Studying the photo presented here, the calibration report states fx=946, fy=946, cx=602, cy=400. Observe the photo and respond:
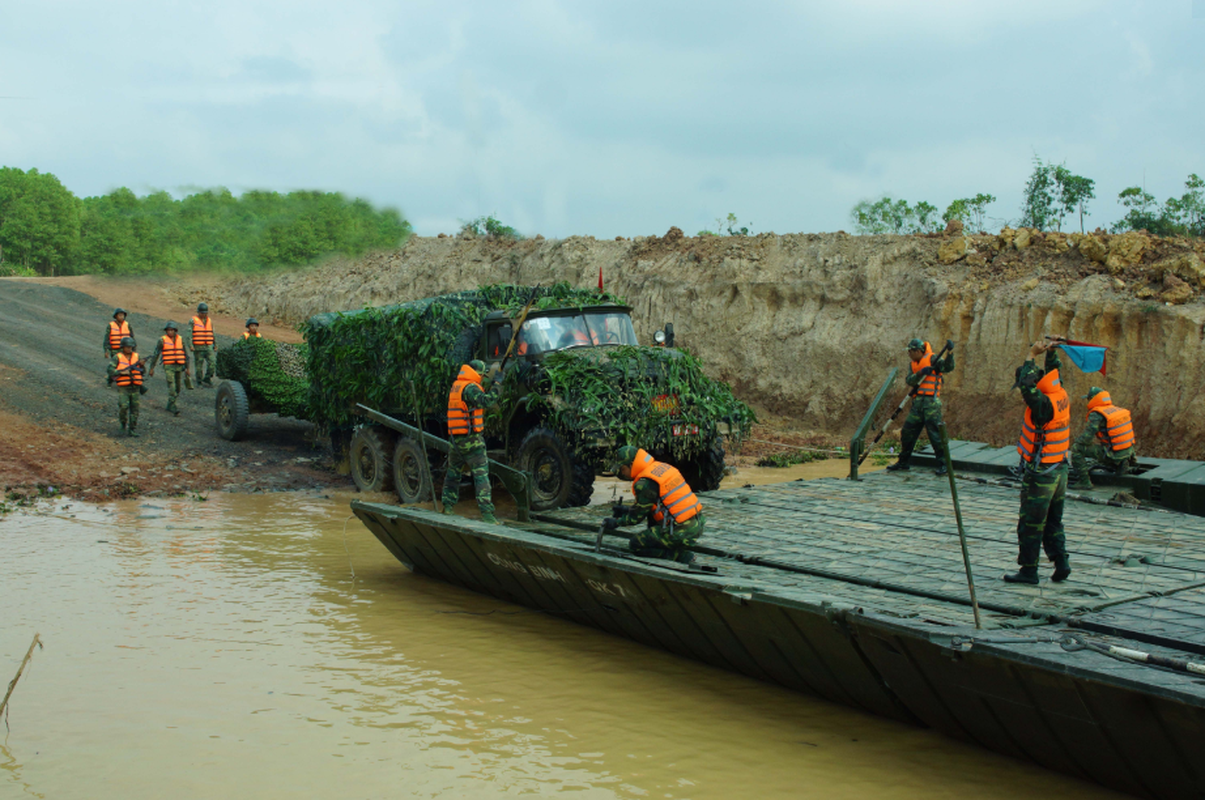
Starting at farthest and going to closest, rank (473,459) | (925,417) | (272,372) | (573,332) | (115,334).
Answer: (115,334)
(272,372)
(573,332)
(925,417)
(473,459)

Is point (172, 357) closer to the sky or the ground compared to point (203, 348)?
closer to the ground

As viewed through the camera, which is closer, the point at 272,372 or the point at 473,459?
the point at 473,459

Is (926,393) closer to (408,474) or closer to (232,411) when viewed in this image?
(408,474)

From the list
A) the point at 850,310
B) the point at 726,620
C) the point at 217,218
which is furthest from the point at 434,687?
the point at 217,218

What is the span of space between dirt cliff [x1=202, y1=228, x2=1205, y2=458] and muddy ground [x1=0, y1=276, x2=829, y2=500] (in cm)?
168

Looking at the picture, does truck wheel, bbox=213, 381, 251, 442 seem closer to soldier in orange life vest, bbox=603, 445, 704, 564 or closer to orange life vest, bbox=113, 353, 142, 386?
orange life vest, bbox=113, 353, 142, 386

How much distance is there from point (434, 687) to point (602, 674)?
43.4 inches

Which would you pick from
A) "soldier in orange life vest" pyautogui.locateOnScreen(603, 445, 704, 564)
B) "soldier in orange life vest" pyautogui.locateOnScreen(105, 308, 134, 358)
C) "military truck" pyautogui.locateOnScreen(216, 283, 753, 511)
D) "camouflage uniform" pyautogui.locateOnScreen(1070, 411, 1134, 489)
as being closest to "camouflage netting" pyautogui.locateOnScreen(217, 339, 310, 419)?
"military truck" pyautogui.locateOnScreen(216, 283, 753, 511)

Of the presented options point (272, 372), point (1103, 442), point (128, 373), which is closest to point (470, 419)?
point (1103, 442)

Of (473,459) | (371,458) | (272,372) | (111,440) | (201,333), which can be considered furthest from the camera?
(201,333)

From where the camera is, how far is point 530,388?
33.5 ft

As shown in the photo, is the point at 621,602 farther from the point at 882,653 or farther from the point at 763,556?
the point at 882,653

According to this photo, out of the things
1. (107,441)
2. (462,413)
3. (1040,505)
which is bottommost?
(107,441)

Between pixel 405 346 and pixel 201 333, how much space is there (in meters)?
8.35
